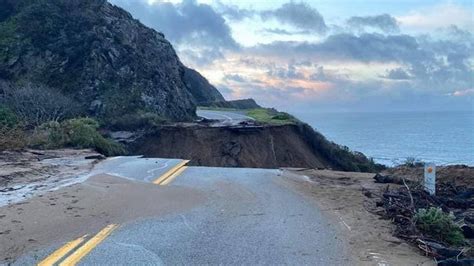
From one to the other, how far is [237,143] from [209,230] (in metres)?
31.8

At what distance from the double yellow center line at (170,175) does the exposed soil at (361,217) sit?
310cm

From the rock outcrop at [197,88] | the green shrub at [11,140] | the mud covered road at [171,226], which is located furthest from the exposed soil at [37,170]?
the rock outcrop at [197,88]

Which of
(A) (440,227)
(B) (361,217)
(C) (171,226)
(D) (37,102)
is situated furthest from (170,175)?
(D) (37,102)

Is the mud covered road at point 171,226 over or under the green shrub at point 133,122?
under

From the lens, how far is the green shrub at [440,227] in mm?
8188

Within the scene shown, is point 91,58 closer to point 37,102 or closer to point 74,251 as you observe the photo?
point 37,102

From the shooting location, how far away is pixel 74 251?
6.55 m

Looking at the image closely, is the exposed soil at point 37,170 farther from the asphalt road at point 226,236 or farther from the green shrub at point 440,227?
Answer: the green shrub at point 440,227

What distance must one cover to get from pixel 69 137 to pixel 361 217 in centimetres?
1607

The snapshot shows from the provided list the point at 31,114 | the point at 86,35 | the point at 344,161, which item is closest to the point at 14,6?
the point at 86,35

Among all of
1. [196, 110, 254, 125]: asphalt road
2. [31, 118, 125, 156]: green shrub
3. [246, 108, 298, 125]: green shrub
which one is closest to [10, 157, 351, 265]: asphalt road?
[31, 118, 125, 156]: green shrub

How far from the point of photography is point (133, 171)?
14953 millimetres

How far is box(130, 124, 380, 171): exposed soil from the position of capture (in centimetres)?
3869

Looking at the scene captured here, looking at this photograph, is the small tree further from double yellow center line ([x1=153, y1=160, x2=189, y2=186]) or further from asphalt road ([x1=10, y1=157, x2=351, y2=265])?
asphalt road ([x1=10, y1=157, x2=351, y2=265])
